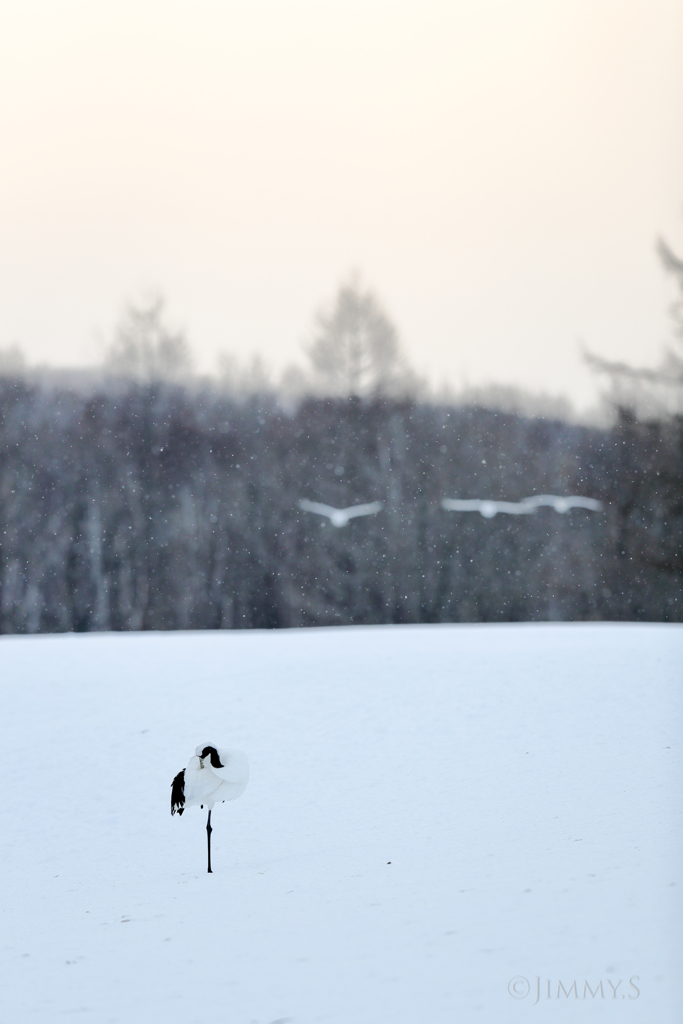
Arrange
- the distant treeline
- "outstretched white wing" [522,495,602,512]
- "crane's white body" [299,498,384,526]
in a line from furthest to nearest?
"crane's white body" [299,498,384,526], the distant treeline, "outstretched white wing" [522,495,602,512]

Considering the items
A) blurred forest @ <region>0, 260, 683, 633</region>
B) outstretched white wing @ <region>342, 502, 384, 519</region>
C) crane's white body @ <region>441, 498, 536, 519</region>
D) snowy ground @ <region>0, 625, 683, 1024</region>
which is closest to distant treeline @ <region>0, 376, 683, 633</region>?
blurred forest @ <region>0, 260, 683, 633</region>

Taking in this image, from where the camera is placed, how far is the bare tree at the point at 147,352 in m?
27.5

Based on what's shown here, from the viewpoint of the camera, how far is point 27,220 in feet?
73.3

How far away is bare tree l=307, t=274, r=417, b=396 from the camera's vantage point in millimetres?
27062

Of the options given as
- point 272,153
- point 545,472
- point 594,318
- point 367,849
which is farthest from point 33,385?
point 367,849

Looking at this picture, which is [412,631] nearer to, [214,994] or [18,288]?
[214,994]

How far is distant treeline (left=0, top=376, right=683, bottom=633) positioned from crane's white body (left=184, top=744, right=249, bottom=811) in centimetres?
2191

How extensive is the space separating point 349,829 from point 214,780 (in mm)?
2194

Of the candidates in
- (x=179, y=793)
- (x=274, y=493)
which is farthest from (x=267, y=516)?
(x=179, y=793)

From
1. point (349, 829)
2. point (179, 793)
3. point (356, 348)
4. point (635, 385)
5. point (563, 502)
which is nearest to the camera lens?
point (179, 793)

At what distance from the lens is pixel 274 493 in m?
29.1

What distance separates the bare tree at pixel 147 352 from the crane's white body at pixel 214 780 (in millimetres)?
23515

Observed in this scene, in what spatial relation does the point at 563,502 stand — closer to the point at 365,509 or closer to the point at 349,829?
the point at 365,509

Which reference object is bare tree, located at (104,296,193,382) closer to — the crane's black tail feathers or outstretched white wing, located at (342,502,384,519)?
outstretched white wing, located at (342,502,384,519)
